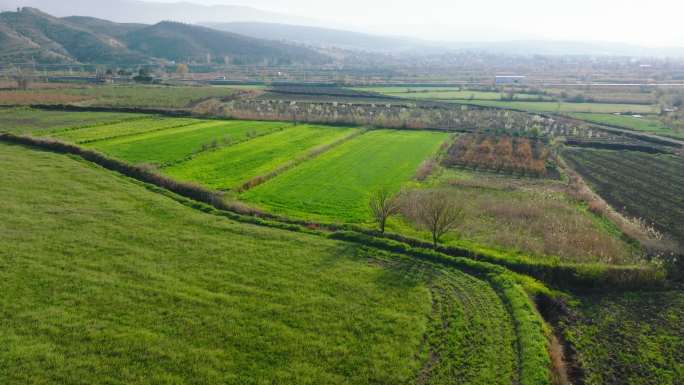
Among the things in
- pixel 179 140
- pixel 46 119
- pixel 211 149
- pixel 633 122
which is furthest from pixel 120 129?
pixel 633 122

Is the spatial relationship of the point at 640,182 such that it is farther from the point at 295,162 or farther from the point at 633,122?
the point at 633,122

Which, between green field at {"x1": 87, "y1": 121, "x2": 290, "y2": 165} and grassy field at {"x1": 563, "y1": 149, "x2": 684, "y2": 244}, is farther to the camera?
green field at {"x1": 87, "y1": 121, "x2": 290, "y2": 165}

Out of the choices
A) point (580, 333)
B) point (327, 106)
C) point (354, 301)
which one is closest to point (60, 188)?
point (354, 301)

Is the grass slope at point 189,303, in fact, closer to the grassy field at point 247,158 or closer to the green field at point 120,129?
the grassy field at point 247,158

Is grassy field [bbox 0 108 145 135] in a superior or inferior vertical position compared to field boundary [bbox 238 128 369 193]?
superior

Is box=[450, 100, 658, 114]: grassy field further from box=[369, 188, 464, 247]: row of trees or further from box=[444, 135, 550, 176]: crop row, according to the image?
box=[369, 188, 464, 247]: row of trees

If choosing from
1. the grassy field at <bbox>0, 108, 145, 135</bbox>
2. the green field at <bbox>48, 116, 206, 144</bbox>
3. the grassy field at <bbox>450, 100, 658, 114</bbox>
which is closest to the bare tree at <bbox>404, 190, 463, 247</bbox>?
the green field at <bbox>48, 116, 206, 144</bbox>
